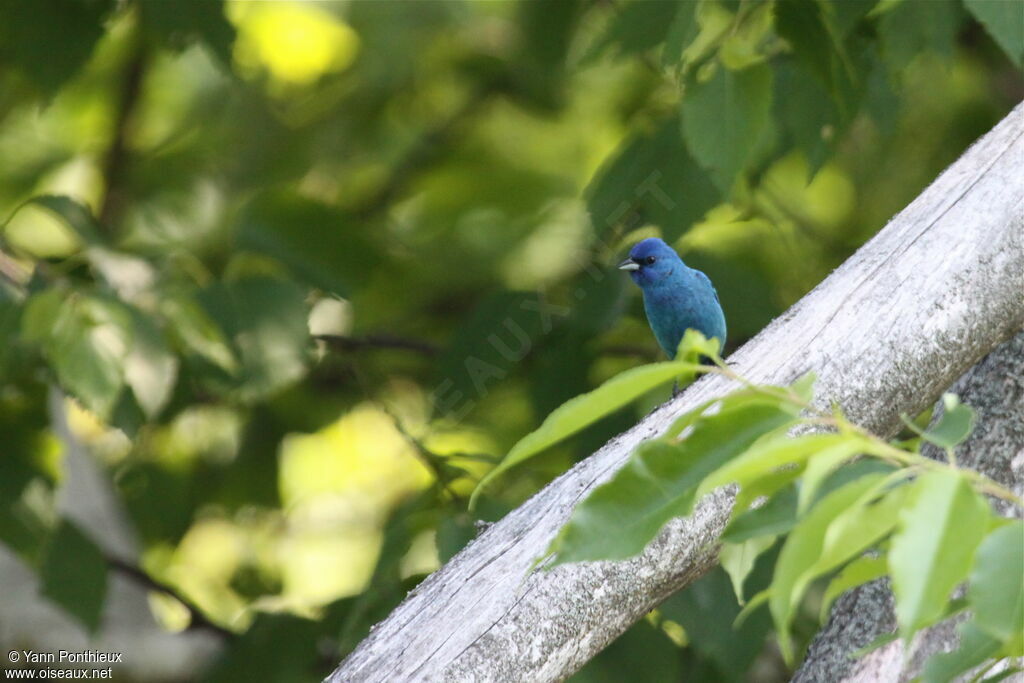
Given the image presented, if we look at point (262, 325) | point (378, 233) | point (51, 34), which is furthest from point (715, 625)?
point (51, 34)

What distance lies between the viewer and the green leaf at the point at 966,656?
1540 mm

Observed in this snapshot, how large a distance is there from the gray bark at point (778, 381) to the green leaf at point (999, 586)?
91cm

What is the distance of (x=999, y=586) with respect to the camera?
1257 mm

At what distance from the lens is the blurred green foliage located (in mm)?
3463

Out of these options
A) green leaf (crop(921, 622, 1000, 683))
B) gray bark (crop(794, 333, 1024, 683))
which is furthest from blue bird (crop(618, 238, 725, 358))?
green leaf (crop(921, 622, 1000, 683))

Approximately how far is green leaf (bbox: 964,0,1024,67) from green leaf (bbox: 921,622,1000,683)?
1701 mm

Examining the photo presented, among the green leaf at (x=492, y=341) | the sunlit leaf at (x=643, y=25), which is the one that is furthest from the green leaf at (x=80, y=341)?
the sunlit leaf at (x=643, y=25)

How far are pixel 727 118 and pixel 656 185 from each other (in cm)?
59

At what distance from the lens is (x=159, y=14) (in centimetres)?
392

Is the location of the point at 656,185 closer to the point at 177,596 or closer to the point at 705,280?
the point at 705,280

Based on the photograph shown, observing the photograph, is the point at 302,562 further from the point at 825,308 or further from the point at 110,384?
the point at 825,308

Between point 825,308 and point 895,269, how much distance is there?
18cm

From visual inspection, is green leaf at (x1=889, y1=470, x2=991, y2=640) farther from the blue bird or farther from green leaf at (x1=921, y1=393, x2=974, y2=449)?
the blue bird

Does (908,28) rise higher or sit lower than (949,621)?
higher
